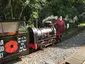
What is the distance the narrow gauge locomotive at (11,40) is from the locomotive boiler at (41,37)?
121 cm

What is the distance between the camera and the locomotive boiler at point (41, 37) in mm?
8867

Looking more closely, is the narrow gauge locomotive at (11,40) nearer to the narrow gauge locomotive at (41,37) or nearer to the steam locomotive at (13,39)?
the steam locomotive at (13,39)

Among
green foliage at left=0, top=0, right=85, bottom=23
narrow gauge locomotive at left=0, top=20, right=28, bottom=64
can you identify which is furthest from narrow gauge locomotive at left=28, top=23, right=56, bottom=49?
green foliage at left=0, top=0, right=85, bottom=23

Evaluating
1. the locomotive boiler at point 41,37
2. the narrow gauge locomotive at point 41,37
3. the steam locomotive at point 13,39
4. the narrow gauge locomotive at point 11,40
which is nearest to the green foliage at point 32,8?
the narrow gauge locomotive at point 41,37

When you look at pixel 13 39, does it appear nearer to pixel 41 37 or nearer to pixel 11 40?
pixel 11 40

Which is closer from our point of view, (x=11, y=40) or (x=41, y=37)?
(x=11, y=40)

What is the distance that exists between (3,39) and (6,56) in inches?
30.4

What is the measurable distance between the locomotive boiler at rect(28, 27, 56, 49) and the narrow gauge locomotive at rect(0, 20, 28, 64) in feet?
3.98

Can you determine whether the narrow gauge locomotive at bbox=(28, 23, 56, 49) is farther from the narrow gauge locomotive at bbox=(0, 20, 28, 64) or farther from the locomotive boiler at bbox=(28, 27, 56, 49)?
the narrow gauge locomotive at bbox=(0, 20, 28, 64)

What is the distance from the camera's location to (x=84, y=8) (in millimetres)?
25328

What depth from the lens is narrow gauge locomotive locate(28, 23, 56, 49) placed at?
8.87m

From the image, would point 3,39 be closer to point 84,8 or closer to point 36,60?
point 36,60

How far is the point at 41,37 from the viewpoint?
9.78 metres

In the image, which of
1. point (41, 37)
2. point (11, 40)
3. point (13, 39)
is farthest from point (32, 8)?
point (11, 40)
